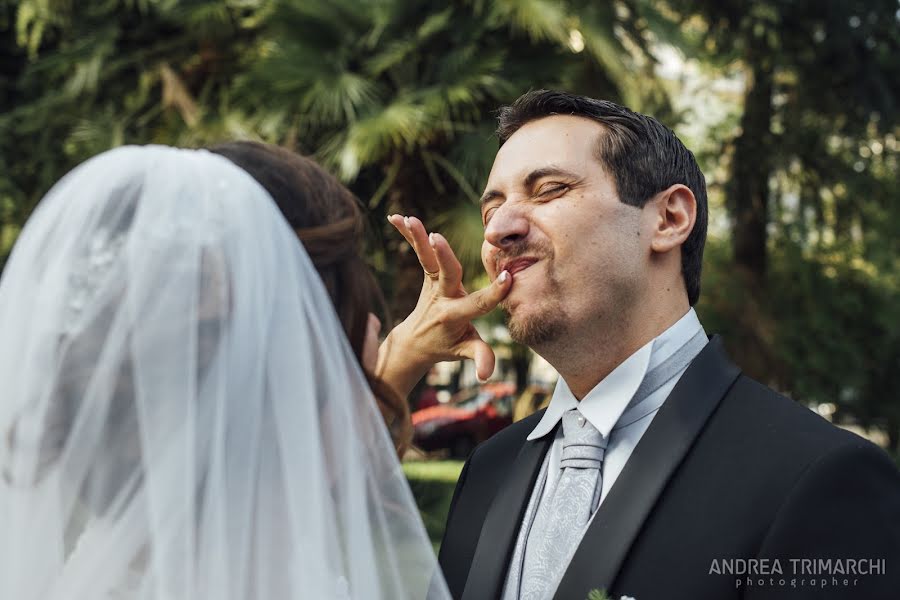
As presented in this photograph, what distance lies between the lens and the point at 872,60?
9.48 metres

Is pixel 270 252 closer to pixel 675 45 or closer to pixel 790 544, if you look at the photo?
pixel 790 544

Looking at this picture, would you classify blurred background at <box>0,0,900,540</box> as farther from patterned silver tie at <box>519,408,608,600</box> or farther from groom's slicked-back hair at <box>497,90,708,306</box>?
patterned silver tie at <box>519,408,608,600</box>

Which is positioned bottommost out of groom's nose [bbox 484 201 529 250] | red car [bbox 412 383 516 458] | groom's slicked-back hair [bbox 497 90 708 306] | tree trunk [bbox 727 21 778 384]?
red car [bbox 412 383 516 458]

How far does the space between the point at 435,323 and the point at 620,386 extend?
49 centimetres

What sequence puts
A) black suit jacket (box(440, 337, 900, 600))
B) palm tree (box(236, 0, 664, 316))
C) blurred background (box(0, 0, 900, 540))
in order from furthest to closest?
blurred background (box(0, 0, 900, 540)) < palm tree (box(236, 0, 664, 316)) < black suit jacket (box(440, 337, 900, 600))

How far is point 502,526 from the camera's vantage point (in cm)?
209

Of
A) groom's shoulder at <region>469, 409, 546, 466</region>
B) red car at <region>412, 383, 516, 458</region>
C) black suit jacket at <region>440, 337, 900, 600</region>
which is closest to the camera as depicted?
black suit jacket at <region>440, 337, 900, 600</region>

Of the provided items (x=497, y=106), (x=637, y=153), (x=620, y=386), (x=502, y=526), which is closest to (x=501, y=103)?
(x=497, y=106)

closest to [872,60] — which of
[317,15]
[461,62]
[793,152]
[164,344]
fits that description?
[793,152]

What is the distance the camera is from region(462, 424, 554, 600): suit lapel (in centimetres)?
202

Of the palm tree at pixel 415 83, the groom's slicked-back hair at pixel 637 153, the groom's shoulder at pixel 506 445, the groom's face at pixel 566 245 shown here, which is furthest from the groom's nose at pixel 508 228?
the palm tree at pixel 415 83

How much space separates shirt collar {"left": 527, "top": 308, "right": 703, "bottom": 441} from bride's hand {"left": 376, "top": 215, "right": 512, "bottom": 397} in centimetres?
20

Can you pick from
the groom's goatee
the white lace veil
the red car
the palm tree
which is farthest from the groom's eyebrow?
the red car

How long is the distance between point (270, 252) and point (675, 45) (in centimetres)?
626
